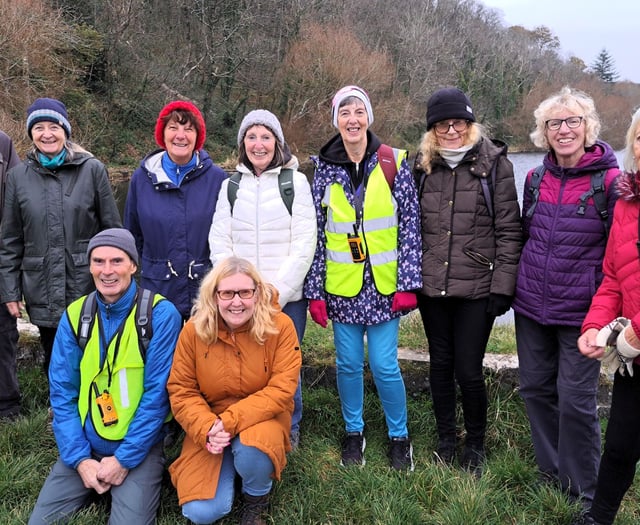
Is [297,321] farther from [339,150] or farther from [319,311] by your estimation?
[339,150]

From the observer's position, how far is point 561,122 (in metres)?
2.74

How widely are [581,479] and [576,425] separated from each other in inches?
11.8

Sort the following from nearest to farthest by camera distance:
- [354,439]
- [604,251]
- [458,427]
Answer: [604,251], [354,439], [458,427]

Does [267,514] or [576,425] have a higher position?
[576,425]

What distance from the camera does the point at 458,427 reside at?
3666mm

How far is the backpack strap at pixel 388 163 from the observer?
3186 millimetres

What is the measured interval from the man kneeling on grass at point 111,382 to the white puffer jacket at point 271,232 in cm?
58

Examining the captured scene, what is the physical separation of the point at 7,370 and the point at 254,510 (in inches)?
85.1

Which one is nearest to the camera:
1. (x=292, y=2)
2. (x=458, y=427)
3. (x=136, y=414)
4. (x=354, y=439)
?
(x=136, y=414)

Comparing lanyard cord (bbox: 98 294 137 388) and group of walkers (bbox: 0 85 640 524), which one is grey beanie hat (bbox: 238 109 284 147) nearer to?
group of walkers (bbox: 0 85 640 524)

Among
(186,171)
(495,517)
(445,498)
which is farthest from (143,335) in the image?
(495,517)

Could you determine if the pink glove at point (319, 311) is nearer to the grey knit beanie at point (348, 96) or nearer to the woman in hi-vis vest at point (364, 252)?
→ the woman in hi-vis vest at point (364, 252)

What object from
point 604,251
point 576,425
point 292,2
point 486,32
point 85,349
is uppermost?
point 486,32

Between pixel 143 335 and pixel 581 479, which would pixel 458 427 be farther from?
pixel 143 335
